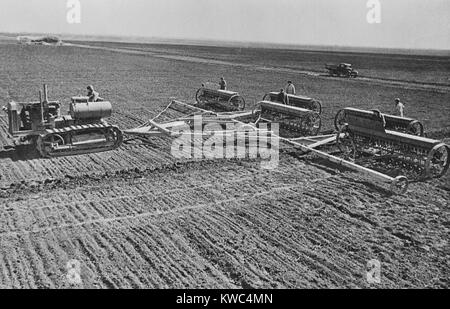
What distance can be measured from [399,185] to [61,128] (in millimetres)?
8399

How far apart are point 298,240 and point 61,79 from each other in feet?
86.4

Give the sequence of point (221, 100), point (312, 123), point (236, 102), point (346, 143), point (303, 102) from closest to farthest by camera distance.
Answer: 1. point (346, 143)
2. point (312, 123)
3. point (303, 102)
4. point (236, 102)
5. point (221, 100)

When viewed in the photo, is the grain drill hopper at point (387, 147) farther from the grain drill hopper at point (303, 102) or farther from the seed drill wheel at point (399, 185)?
the grain drill hopper at point (303, 102)

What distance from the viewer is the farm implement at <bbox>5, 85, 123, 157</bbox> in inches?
445

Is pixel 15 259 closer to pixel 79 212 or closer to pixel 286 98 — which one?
pixel 79 212

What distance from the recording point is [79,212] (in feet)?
26.2

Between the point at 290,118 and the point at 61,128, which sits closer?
the point at 61,128

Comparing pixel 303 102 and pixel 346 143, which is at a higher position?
pixel 303 102

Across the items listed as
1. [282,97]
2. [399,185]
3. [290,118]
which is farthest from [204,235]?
[282,97]

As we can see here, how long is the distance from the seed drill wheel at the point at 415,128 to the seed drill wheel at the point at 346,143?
1531 millimetres

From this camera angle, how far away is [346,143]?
12.7 meters

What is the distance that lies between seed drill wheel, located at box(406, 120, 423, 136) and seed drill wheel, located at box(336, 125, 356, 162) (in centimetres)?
153

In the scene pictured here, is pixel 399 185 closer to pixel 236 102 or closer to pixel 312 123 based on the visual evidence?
pixel 312 123

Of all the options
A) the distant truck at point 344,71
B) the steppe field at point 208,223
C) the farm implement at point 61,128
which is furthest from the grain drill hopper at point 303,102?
the distant truck at point 344,71
